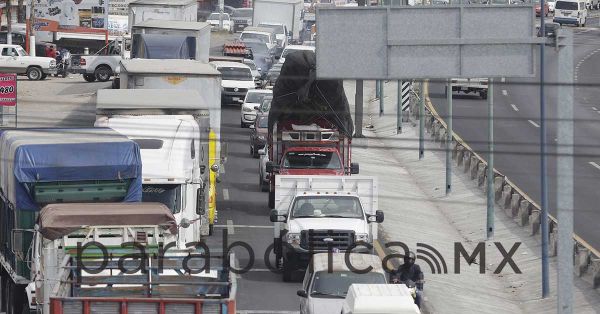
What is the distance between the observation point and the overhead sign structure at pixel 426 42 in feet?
65.0

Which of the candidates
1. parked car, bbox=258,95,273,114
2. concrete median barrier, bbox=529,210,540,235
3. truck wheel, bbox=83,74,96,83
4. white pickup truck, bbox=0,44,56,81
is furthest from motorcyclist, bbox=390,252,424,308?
white pickup truck, bbox=0,44,56,81

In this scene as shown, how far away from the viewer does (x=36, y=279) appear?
1998 centimetres

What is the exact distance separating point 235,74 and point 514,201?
2261 cm

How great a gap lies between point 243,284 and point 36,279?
8820 mm

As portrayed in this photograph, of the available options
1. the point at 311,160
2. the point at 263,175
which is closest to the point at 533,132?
the point at 263,175

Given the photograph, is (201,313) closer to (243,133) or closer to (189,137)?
(189,137)

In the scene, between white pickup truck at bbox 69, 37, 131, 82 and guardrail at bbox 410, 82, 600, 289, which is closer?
guardrail at bbox 410, 82, 600, 289

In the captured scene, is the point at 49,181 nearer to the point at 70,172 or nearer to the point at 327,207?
the point at 70,172

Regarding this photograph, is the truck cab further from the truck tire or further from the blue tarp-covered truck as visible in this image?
the truck tire

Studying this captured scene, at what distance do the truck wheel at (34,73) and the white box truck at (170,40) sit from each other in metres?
17.8

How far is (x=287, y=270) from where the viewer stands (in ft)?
93.4

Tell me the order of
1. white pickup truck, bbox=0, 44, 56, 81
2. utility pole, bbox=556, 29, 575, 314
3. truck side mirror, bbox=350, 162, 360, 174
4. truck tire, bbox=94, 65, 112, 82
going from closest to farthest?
utility pole, bbox=556, 29, 575, 314 < truck side mirror, bbox=350, 162, 360, 174 < truck tire, bbox=94, 65, 112, 82 < white pickup truck, bbox=0, 44, 56, 81

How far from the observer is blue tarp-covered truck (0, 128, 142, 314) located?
864 inches

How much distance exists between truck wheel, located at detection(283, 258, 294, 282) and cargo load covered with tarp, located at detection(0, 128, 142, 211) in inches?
234
